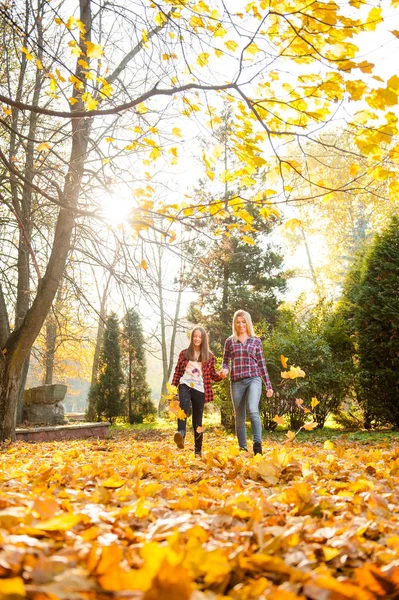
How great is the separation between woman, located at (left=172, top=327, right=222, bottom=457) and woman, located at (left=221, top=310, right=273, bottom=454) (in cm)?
23

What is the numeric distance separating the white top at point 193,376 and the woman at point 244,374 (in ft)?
0.95

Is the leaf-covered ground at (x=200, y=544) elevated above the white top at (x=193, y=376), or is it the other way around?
the white top at (x=193, y=376)

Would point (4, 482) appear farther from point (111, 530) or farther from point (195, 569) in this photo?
point (195, 569)

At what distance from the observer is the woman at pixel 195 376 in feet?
16.9

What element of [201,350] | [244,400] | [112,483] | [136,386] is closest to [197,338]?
[201,350]

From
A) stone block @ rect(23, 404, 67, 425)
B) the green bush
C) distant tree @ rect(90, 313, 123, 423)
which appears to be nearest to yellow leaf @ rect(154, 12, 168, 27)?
the green bush

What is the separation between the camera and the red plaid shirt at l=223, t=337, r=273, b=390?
500cm

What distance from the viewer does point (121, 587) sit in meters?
1.01

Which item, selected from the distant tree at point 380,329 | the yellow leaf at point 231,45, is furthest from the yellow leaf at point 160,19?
the distant tree at point 380,329

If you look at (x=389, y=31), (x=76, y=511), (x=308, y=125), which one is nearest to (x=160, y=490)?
(x=76, y=511)

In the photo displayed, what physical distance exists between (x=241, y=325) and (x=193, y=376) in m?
0.76

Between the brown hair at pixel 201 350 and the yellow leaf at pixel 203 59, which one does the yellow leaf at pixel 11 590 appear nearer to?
the yellow leaf at pixel 203 59

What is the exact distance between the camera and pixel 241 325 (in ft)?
17.0

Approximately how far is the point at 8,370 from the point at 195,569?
6219mm
